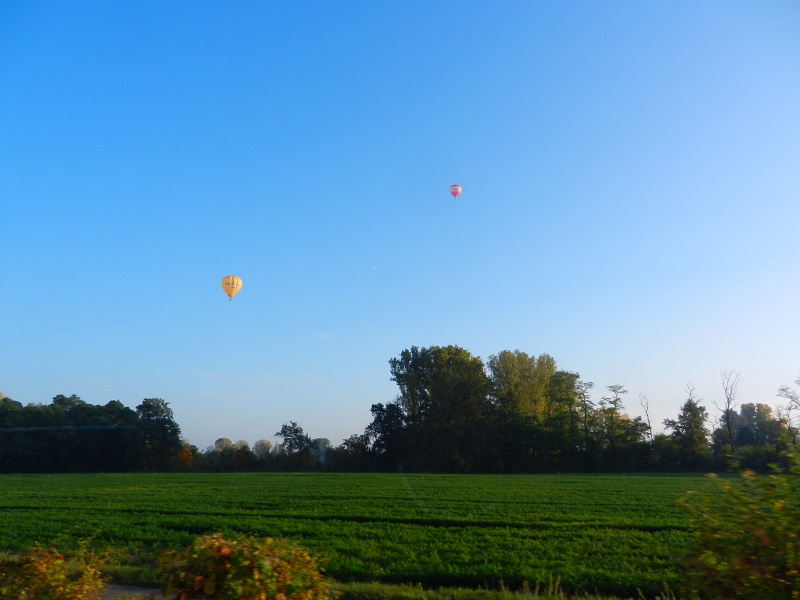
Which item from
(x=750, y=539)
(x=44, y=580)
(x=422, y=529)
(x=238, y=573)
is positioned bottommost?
(x=422, y=529)

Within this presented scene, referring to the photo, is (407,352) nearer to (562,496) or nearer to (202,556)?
(562,496)

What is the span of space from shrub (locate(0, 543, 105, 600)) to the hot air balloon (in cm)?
2499

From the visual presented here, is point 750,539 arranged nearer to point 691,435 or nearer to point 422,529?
point 422,529

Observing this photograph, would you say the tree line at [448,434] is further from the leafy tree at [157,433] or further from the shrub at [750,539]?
the shrub at [750,539]

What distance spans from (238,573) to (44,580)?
7.86 ft

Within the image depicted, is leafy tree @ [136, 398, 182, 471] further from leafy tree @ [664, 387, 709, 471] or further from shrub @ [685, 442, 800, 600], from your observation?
shrub @ [685, 442, 800, 600]

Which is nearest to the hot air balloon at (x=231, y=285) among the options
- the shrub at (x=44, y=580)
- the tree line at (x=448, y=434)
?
the shrub at (x=44, y=580)

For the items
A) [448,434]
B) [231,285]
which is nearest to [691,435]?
[448,434]

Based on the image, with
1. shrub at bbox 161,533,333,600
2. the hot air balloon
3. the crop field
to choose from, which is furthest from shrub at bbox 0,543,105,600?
the hot air balloon

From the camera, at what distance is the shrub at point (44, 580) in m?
→ 5.05

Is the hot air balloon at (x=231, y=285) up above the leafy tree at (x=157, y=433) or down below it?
above

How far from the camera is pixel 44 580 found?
5.12 metres

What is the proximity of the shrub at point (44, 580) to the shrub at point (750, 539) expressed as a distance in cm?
529

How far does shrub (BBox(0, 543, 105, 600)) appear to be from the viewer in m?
5.05
